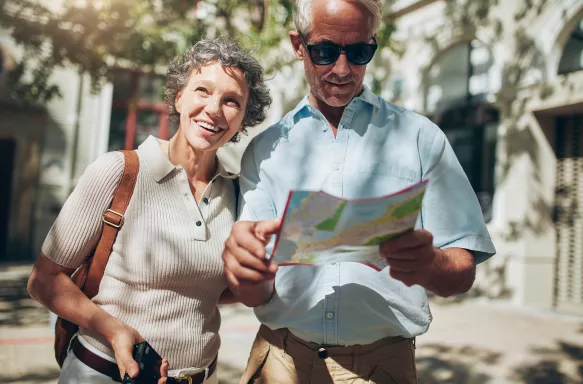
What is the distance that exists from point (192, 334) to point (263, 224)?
79cm

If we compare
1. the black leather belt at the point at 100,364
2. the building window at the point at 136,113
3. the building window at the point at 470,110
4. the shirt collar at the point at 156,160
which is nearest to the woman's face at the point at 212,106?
the shirt collar at the point at 156,160

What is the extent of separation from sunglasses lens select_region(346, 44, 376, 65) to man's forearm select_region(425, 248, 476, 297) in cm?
65

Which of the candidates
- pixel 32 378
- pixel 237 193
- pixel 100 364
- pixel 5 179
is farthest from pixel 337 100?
pixel 5 179

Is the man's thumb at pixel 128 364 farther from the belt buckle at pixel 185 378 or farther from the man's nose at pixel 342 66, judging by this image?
the man's nose at pixel 342 66

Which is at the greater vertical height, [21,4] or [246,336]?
[21,4]

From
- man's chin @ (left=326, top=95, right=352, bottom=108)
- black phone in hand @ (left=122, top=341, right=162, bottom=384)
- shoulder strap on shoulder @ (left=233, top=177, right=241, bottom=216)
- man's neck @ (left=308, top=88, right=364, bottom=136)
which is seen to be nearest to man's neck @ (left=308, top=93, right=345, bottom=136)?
man's neck @ (left=308, top=88, right=364, bottom=136)

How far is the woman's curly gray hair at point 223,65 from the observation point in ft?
6.30

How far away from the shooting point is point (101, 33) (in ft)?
26.2

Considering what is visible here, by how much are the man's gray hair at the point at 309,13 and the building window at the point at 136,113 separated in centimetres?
1301

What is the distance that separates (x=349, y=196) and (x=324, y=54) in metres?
0.46

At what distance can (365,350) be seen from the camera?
1.62 metres

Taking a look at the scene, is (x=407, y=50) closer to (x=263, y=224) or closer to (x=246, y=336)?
(x=246, y=336)

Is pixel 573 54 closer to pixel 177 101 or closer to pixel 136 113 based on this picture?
pixel 177 101

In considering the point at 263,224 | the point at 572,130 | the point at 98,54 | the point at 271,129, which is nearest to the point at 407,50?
the point at 572,130
